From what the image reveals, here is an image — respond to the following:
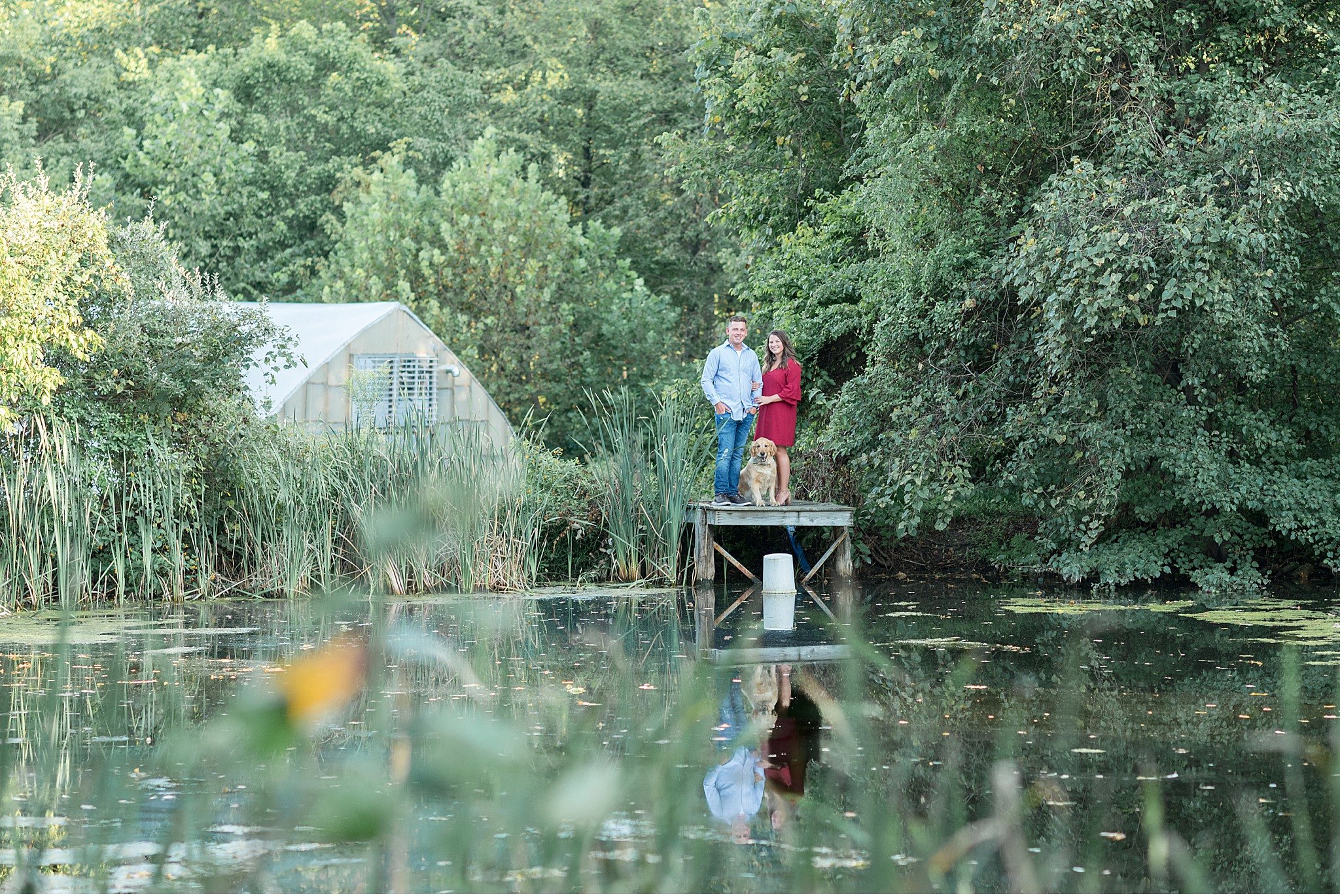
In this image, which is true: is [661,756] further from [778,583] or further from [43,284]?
[43,284]

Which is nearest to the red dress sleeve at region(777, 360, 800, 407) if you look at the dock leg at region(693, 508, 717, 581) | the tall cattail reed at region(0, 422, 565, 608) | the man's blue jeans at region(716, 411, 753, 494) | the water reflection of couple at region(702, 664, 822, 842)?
the man's blue jeans at region(716, 411, 753, 494)

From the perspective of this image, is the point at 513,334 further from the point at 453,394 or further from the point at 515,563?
the point at 515,563

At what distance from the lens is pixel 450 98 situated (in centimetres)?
2944

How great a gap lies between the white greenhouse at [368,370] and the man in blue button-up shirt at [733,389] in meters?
5.57

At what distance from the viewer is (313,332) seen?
19.6 m

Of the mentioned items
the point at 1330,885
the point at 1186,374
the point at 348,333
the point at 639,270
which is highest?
the point at 639,270

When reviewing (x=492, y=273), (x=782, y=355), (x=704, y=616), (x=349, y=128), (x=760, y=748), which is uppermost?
(x=349, y=128)

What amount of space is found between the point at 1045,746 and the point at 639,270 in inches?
978

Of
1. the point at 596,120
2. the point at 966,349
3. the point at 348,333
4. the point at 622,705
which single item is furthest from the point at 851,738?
the point at 596,120

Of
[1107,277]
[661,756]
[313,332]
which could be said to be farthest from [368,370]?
[661,756]

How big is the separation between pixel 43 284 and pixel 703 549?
5.62m

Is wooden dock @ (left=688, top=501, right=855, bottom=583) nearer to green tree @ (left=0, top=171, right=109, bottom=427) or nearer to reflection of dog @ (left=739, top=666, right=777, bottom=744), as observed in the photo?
reflection of dog @ (left=739, top=666, right=777, bottom=744)

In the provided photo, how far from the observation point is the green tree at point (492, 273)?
24922 mm

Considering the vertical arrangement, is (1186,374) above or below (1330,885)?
above
